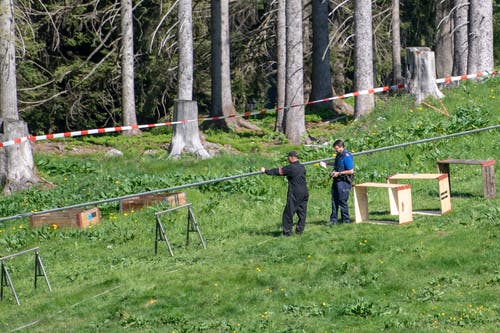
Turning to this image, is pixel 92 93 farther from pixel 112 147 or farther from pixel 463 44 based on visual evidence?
pixel 463 44

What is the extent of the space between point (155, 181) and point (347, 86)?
26.7 meters

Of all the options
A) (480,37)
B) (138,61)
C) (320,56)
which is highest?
(138,61)

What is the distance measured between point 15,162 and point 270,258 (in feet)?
31.6

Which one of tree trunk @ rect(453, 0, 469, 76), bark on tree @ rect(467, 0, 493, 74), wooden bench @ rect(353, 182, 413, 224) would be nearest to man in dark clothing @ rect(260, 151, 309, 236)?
wooden bench @ rect(353, 182, 413, 224)

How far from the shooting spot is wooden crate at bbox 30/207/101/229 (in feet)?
65.1

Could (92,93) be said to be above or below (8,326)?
above

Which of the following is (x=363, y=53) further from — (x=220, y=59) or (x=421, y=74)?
(x=220, y=59)

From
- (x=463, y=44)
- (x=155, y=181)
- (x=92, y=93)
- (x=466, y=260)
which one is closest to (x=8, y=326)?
(x=466, y=260)

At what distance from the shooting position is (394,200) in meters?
17.0

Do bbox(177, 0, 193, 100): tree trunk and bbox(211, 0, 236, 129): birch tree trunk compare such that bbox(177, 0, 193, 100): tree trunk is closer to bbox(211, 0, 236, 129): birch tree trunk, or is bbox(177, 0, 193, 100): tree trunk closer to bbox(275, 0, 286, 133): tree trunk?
bbox(275, 0, 286, 133): tree trunk

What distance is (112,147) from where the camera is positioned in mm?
30828

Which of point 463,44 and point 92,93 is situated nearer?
point 463,44

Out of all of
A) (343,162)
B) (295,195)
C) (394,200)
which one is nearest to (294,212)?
(295,195)

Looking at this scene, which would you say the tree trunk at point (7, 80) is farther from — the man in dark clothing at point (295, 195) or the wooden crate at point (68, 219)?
the man in dark clothing at point (295, 195)
